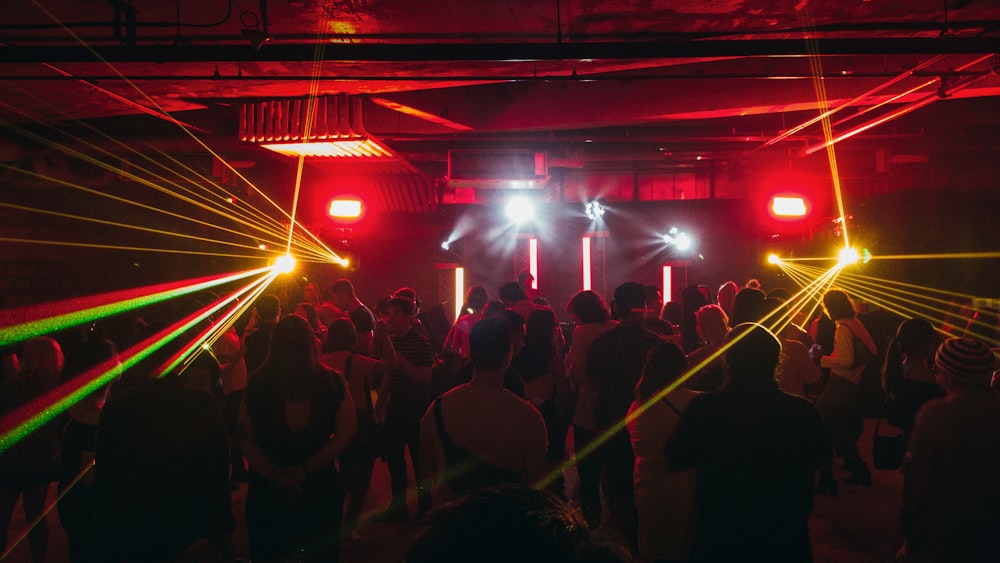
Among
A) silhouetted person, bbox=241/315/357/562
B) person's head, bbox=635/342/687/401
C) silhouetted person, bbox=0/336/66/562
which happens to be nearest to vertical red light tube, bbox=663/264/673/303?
person's head, bbox=635/342/687/401

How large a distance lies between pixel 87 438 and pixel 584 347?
10.8ft

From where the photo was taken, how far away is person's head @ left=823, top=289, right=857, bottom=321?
603 cm

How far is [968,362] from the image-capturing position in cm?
293

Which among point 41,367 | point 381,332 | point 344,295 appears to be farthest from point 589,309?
point 41,367

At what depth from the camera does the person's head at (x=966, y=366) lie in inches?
115

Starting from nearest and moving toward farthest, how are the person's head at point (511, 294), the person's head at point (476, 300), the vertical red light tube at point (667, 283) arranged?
the person's head at point (511, 294) < the person's head at point (476, 300) < the vertical red light tube at point (667, 283)

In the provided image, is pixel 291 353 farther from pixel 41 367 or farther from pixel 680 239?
pixel 680 239

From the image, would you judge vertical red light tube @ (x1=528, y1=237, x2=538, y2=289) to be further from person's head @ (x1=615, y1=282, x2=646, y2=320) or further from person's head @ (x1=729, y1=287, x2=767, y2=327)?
person's head @ (x1=729, y1=287, x2=767, y2=327)

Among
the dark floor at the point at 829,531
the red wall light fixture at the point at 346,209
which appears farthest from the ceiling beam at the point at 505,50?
the red wall light fixture at the point at 346,209

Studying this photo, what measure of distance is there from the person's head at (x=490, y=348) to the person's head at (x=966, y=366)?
2.14 meters

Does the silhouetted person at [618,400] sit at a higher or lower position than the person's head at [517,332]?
lower

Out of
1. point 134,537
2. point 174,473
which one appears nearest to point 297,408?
point 174,473

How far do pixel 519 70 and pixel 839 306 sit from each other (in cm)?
395

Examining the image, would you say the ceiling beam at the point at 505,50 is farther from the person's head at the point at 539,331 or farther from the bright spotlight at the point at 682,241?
the bright spotlight at the point at 682,241
